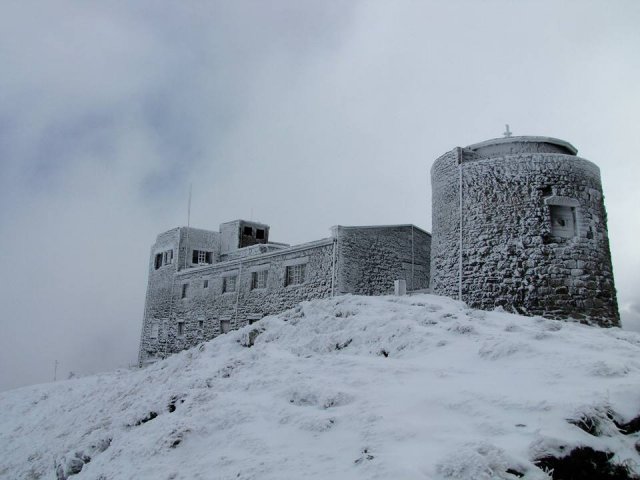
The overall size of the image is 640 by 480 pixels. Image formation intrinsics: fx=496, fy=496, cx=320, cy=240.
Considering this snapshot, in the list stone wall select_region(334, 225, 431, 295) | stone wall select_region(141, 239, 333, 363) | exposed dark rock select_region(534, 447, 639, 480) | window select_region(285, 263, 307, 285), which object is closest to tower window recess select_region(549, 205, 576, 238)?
stone wall select_region(334, 225, 431, 295)

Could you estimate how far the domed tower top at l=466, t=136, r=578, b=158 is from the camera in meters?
16.1

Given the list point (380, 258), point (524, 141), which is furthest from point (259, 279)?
point (524, 141)

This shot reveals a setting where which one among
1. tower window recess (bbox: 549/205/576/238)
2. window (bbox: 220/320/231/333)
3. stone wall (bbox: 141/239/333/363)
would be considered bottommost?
window (bbox: 220/320/231/333)

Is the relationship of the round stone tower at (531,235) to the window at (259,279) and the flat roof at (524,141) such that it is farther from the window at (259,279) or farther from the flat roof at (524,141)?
the window at (259,279)

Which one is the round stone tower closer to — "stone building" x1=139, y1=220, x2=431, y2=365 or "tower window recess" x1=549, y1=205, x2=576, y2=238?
"tower window recess" x1=549, y1=205, x2=576, y2=238

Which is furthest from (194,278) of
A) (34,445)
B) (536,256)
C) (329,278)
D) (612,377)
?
(612,377)

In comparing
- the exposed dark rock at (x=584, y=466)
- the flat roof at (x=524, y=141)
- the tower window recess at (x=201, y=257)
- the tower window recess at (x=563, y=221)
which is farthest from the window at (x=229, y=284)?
the exposed dark rock at (x=584, y=466)

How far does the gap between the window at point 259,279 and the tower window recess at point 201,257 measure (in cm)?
913

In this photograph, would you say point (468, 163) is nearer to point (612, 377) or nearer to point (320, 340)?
point (320, 340)

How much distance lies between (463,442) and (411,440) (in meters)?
0.60

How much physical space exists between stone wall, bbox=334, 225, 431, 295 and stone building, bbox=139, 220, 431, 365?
0.04m

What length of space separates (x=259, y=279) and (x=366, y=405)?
58.8 feet

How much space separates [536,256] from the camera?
587 inches

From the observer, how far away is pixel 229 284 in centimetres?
2633
